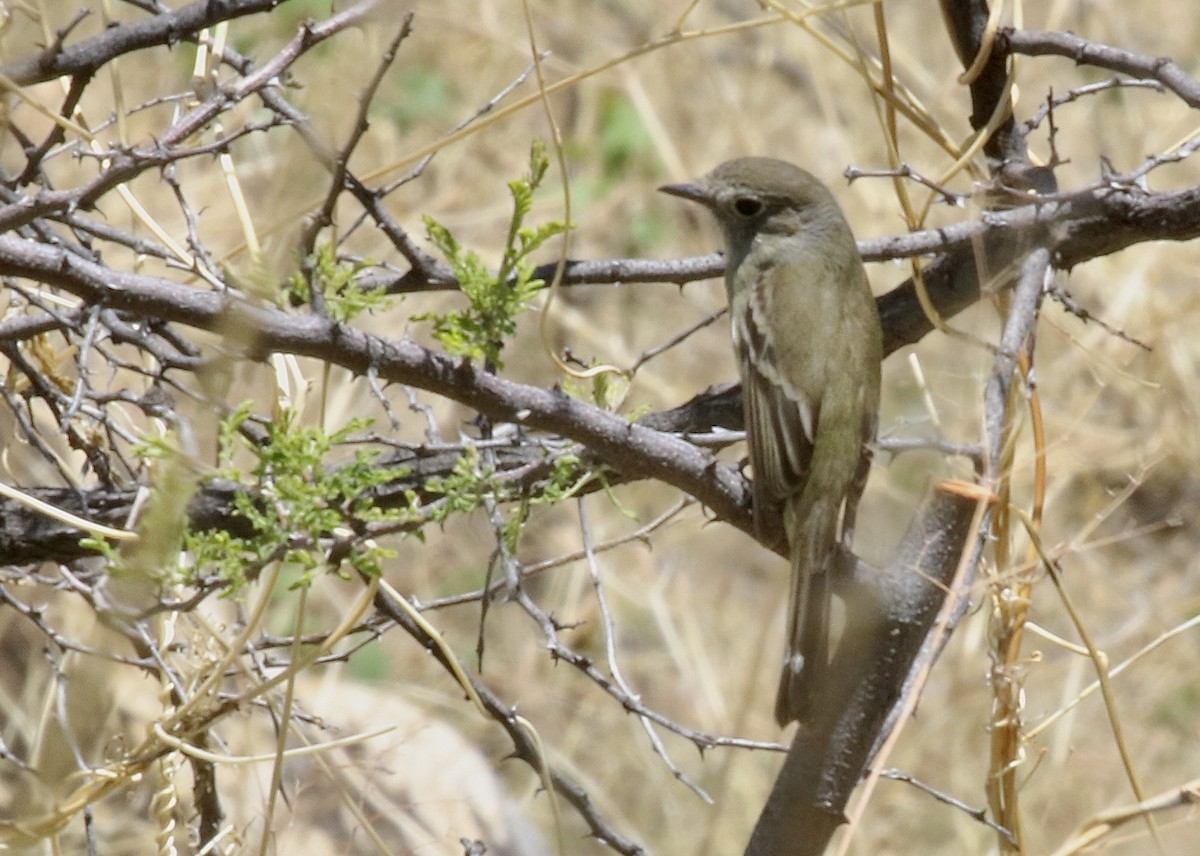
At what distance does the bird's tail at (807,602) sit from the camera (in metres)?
2.72

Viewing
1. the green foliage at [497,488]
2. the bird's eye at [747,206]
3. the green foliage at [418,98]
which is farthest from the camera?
the green foliage at [418,98]

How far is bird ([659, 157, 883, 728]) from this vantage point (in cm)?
301

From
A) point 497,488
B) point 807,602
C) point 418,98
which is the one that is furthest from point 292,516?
point 418,98

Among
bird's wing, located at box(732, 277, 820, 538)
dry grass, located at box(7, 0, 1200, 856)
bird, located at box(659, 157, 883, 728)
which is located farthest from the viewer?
dry grass, located at box(7, 0, 1200, 856)

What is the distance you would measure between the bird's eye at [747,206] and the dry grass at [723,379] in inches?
43.7

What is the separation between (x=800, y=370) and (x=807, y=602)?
0.73 meters

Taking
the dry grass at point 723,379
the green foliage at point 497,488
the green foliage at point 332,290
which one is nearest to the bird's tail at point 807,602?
the green foliage at point 497,488

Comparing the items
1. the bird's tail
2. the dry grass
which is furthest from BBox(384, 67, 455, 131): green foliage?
the bird's tail

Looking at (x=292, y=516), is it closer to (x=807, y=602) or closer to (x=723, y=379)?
(x=807, y=602)

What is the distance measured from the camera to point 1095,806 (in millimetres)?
6258

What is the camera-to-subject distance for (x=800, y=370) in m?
3.48

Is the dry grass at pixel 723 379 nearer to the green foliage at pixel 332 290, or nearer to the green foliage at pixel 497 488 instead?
the green foliage at pixel 497 488

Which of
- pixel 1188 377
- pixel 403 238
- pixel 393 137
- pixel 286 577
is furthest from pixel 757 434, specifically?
pixel 393 137

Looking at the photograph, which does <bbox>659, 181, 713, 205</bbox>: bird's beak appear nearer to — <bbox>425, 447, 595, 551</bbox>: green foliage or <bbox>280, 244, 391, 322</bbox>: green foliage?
<bbox>425, 447, 595, 551</bbox>: green foliage
